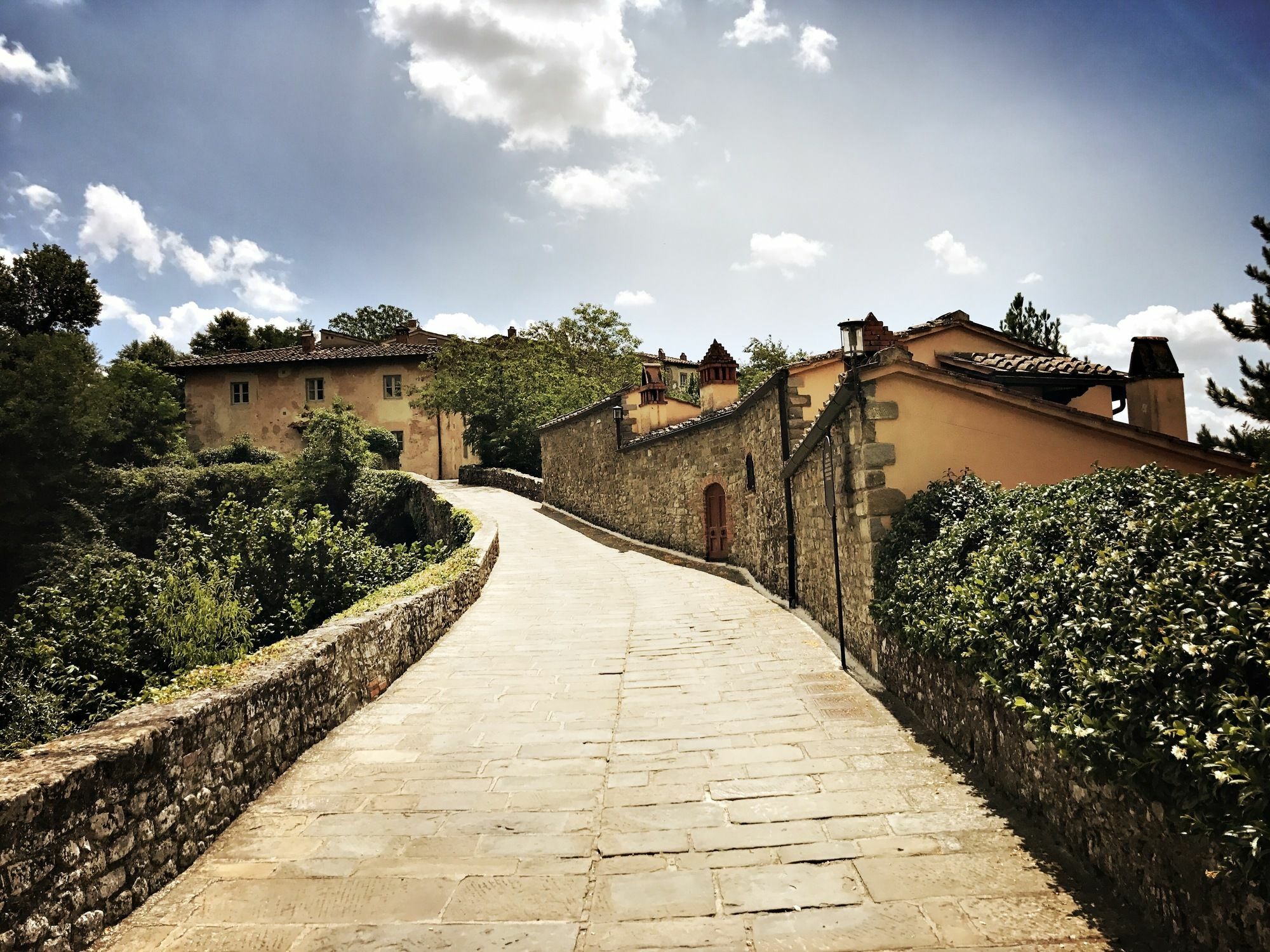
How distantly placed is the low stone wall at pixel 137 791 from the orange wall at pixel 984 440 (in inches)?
213

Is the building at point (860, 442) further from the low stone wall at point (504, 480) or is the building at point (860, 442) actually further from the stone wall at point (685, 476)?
the low stone wall at point (504, 480)

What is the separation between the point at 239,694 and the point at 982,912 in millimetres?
4160

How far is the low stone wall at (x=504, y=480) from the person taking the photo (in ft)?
93.9

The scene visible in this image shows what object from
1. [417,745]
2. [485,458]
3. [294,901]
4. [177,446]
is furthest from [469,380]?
[294,901]

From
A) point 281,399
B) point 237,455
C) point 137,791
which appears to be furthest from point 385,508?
point 137,791

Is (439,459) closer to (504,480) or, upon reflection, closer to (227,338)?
(504,480)

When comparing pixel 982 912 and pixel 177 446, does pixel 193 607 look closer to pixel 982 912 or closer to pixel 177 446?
pixel 982 912

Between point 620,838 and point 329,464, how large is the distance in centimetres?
2723

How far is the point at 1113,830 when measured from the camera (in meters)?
2.98

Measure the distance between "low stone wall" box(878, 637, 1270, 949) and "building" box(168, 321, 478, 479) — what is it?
36.5 m

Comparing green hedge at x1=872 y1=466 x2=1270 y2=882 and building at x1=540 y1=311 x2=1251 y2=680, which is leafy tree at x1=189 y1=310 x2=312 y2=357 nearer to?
building at x1=540 y1=311 x2=1251 y2=680

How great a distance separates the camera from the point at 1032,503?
467cm

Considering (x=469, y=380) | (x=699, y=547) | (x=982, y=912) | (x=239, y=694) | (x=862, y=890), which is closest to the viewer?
(x=982, y=912)

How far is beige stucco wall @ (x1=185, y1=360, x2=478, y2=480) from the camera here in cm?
3838
